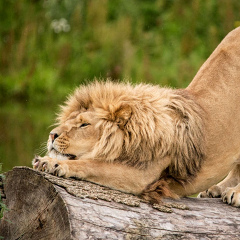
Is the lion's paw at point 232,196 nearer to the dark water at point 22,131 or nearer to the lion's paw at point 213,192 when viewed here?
the lion's paw at point 213,192

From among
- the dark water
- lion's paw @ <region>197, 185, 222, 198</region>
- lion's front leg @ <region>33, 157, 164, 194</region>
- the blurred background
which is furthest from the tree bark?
the blurred background

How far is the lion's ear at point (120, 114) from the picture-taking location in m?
3.53

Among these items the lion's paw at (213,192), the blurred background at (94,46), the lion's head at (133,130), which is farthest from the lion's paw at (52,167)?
the blurred background at (94,46)

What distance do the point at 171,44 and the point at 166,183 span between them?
8555mm

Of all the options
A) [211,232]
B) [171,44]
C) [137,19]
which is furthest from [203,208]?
[137,19]

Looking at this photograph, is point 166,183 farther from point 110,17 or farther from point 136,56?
point 110,17

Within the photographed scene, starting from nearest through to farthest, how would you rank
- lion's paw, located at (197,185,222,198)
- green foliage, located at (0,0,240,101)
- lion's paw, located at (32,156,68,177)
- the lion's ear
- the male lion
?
lion's paw, located at (32,156,68,177) < the male lion < the lion's ear < lion's paw, located at (197,185,222,198) < green foliage, located at (0,0,240,101)

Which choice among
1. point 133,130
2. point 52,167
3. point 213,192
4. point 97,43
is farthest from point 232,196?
point 97,43

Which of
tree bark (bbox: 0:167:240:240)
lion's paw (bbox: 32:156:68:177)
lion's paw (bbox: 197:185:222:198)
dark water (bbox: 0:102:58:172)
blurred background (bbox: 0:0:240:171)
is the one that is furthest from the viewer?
blurred background (bbox: 0:0:240:171)

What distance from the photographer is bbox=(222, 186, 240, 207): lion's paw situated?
11.7ft

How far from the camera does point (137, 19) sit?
12742 millimetres

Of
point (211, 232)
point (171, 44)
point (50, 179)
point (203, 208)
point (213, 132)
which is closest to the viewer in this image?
point (50, 179)

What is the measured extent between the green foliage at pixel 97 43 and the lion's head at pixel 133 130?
735 centimetres

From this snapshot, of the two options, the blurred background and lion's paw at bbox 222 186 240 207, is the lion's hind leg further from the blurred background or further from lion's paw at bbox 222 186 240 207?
the blurred background
